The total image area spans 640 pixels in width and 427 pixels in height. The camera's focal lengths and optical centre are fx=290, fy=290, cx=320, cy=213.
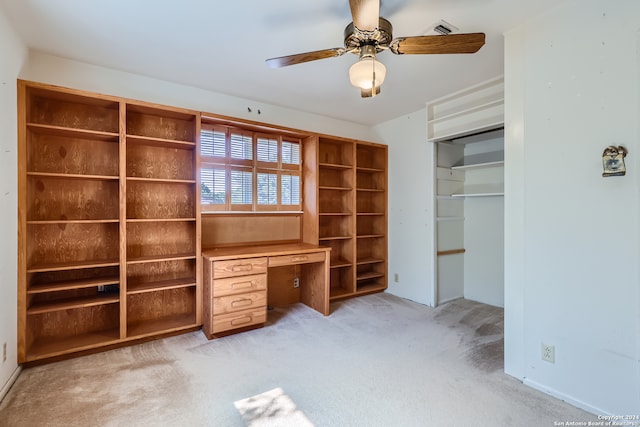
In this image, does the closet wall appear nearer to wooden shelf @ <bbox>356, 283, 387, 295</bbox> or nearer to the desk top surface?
wooden shelf @ <bbox>356, 283, 387, 295</bbox>

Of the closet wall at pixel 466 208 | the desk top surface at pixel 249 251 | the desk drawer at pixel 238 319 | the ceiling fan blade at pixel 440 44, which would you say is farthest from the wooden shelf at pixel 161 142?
the closet wall at pixel 466 208

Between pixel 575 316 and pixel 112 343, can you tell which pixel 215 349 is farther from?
pixel 575 316

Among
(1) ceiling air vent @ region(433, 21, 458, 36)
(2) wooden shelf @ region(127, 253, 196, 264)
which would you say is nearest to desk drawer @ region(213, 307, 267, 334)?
(2) wooden shelf @ region(127, 253, 196, 264)

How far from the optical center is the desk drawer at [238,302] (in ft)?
8.82

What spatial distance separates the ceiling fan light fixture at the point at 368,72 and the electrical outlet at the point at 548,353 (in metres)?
2.01

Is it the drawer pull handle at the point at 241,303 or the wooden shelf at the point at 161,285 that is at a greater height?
the wooden shelf at the point at 161,285

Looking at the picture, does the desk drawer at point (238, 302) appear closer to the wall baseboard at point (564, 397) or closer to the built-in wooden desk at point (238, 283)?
the built-in wooden desk at point (238, 283)

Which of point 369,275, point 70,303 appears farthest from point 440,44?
point 70,303

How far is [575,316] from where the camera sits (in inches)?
69.9

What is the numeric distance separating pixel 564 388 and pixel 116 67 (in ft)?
14.0

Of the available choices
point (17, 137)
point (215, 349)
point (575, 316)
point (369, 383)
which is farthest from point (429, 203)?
point (17, 137)

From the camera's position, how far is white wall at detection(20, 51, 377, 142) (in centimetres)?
246

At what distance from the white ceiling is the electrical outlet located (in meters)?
2.19

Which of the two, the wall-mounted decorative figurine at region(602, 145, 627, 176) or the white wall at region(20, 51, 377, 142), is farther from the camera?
the white wall at region(20, 51, 377, 142)
